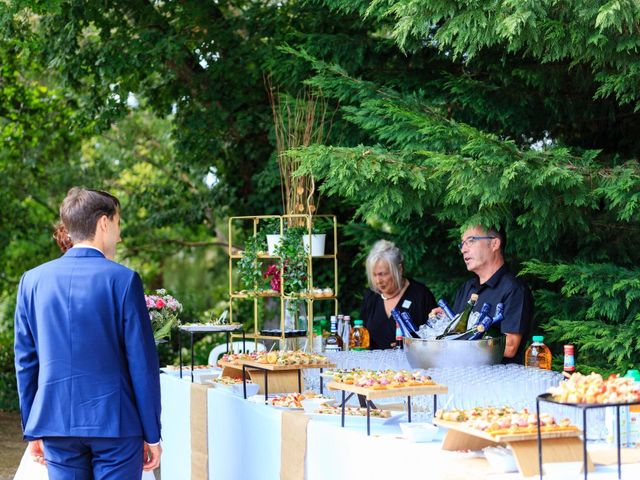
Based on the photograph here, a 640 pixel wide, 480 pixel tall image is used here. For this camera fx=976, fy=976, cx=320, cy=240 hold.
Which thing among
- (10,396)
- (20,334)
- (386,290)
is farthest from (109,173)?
(20,334)

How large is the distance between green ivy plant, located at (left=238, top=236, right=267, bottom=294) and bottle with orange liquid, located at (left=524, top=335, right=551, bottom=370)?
1.92 meters

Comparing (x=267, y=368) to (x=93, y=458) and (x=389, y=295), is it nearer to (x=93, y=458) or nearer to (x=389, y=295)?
(x=93, y=458)

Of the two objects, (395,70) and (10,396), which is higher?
(395,70)

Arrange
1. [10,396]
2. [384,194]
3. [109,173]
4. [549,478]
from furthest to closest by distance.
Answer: [109,173] < [10,396] < [384,194] < [549,478]

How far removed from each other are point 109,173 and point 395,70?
19.9 ft

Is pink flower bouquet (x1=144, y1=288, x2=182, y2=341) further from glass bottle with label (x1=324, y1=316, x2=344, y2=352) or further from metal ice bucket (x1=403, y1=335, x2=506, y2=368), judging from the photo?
metal ice bucket (x1=403, y1=335, x2=506, y2=368)

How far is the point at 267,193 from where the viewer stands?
855cm

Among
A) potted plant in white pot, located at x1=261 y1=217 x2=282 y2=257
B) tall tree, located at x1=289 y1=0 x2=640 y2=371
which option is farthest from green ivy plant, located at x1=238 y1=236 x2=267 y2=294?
tall tree, located at x1=289 y1=0 x2=640 y2=371

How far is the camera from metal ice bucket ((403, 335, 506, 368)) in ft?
12.1

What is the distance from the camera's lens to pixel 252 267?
5.51 metres

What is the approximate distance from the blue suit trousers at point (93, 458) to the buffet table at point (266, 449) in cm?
69

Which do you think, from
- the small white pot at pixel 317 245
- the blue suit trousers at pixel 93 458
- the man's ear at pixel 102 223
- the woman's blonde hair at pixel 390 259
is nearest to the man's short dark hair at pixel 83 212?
the man's ear at pixel 102 223

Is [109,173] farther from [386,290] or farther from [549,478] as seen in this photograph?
[549,478]

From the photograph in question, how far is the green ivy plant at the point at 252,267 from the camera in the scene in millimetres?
5488
